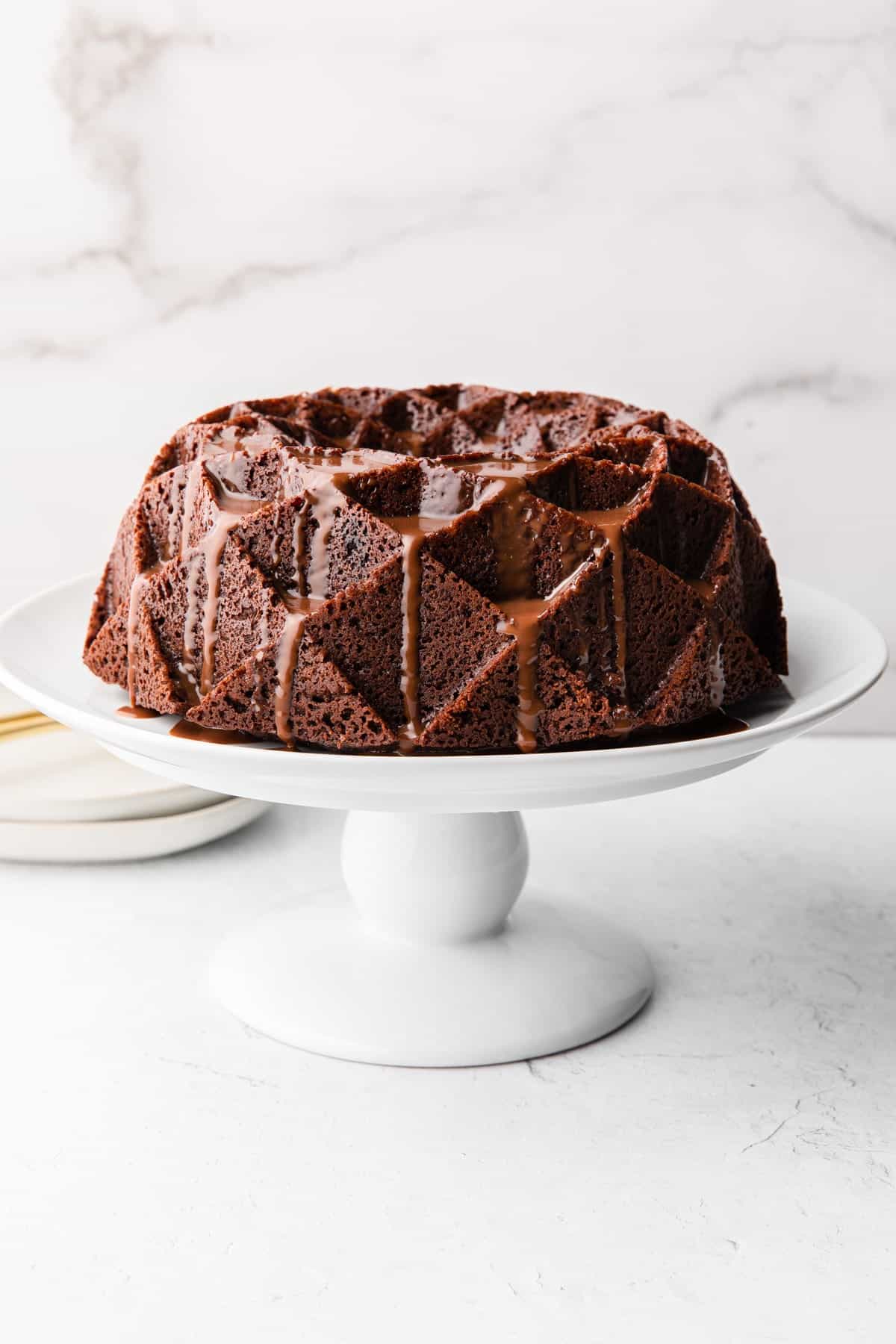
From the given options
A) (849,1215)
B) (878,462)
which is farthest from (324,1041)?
(878,462)

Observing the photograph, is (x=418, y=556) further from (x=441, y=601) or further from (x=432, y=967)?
(x=432, y=967)

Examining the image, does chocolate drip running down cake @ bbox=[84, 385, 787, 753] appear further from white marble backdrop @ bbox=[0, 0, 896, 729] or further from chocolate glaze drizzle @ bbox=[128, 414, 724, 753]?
white marble backdrop @ bbox=[0, 0, 896, 729]

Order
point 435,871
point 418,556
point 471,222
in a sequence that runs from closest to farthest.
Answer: point 418,556, point 435,871, point 471,222

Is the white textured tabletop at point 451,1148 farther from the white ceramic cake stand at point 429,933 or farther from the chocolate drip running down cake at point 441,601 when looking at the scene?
the chocolate drip running down cake at point 441,601

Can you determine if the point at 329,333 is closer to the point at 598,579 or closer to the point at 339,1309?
the point at 598,579

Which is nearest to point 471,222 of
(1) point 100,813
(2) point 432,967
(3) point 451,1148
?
(1) point 100,813

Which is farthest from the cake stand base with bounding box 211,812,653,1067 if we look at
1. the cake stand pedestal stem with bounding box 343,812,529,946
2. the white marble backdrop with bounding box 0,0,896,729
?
the white marble backdrop with bounding box 0,0,896,729
